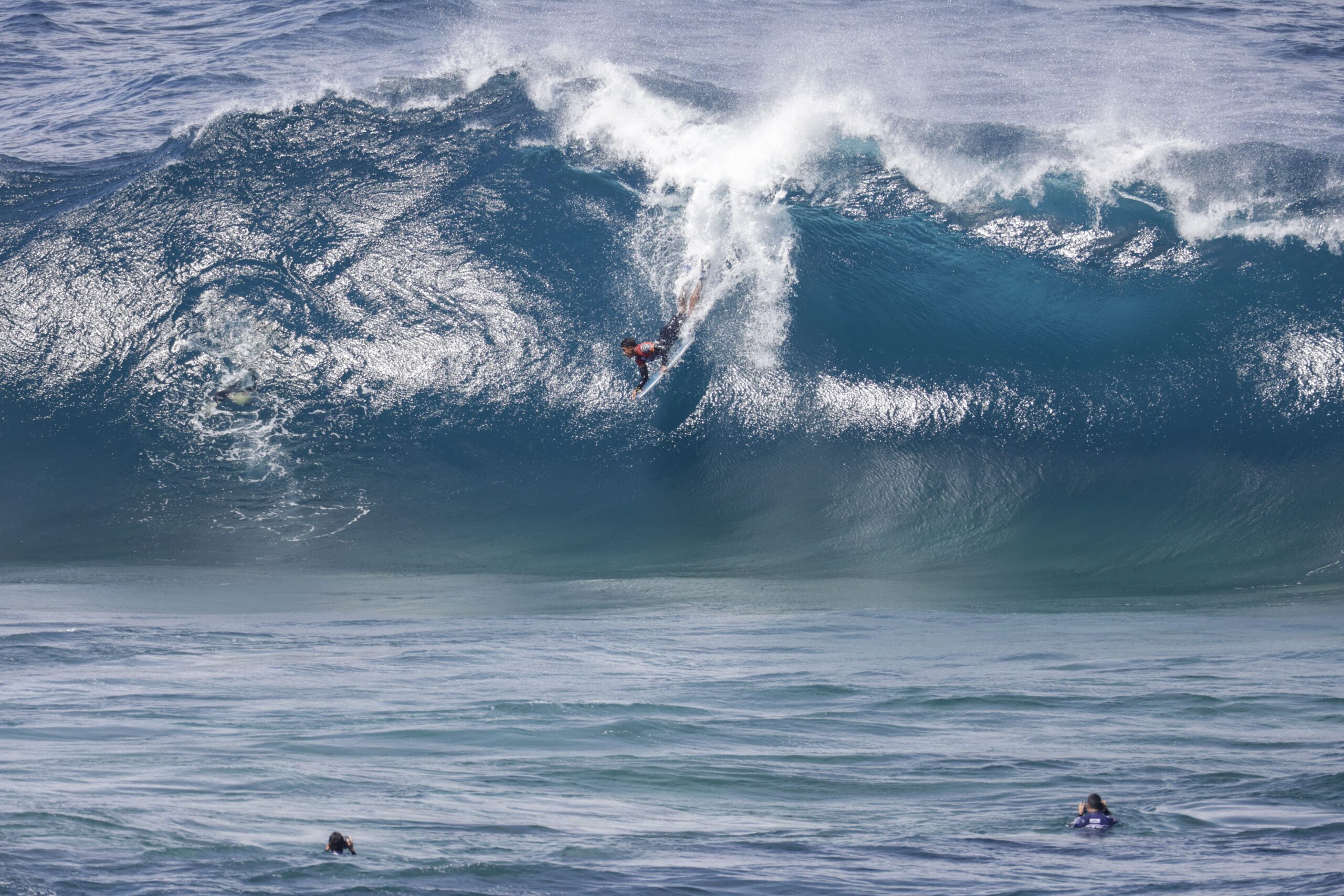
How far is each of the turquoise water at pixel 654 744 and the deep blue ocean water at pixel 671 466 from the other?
0.18 feet

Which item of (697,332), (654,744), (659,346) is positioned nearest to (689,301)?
(697,332)

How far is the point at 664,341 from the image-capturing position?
15562 mm

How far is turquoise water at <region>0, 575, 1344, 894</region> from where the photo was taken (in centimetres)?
663

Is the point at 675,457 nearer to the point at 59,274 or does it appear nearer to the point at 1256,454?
the point at 1256,454

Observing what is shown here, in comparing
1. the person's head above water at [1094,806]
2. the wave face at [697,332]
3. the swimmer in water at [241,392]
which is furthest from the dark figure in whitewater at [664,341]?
the person's head above water at [1094,806]

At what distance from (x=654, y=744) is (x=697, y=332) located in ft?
26.1

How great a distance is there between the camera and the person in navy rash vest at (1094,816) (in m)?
7.21

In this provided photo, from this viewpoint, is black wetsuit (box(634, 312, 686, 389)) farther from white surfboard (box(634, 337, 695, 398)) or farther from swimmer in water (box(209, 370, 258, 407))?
swimmer in water (box(209, 370, 258, 407))

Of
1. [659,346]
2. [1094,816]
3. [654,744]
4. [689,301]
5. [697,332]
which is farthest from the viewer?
[689,301]

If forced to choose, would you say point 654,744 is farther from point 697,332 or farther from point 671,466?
point 697,332

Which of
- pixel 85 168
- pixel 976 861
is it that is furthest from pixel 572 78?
pixel 976 861

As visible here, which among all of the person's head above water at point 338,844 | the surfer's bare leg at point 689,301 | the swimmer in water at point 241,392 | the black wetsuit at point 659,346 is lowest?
the person's head above water at point 338,844

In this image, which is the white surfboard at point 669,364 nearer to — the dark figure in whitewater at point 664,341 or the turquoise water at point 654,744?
the dark figure in whitewater at point 664,341

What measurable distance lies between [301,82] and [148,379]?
7943 mm
